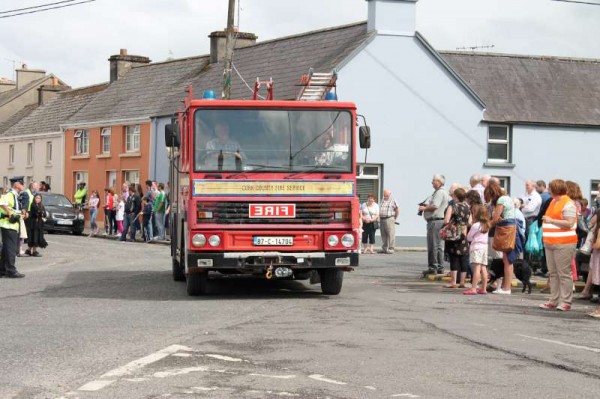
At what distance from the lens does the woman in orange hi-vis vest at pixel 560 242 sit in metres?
15.1

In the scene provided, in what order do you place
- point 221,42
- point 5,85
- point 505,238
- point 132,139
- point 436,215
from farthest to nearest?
point 5,85 → point 132,139 → point 221,42 → point 436,215 → point 505,238

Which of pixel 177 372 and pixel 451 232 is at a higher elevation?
pixel 451 232

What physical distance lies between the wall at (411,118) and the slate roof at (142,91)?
1117cm

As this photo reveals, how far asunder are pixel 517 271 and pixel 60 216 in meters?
25.8

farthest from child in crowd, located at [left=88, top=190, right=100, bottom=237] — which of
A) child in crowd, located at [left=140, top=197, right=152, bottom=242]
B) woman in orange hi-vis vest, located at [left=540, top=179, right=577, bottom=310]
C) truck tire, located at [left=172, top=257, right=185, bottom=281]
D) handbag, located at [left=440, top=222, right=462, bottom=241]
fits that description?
woman in orange hi-vis vest, located at [left=540, top=179, right=577, bottom=310]

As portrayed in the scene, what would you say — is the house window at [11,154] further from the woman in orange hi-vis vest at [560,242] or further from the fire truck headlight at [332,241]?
the woman in orange hi-vis vest at [560,242]

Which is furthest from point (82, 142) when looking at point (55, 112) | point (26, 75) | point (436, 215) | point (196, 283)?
point (196, 283)

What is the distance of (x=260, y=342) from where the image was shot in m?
11.0

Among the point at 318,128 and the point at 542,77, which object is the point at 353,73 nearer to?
the point at 542,77

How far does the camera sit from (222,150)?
15789 mm

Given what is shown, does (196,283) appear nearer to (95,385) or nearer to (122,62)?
(95,385)

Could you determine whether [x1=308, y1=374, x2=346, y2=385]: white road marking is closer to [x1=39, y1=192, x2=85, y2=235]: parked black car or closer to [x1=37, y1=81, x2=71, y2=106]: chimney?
[x1=39, y1=192, x2=85, y2=235]: parked black car

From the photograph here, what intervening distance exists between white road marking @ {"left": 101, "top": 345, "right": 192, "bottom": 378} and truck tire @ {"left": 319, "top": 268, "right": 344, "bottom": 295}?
6176mm

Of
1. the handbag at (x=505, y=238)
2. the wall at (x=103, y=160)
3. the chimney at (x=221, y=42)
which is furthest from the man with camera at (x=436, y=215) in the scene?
the wall at (x=103, y=160)
